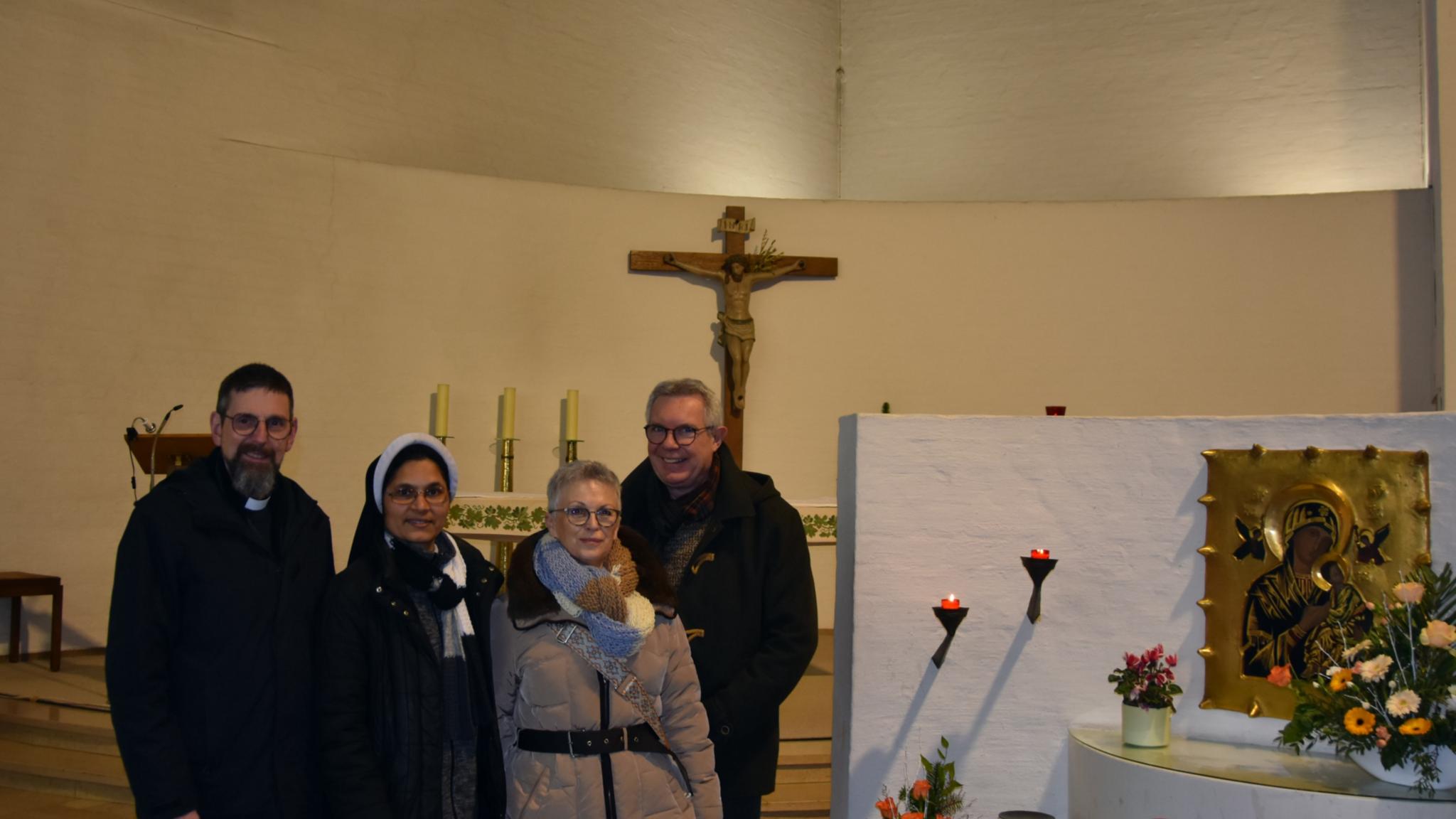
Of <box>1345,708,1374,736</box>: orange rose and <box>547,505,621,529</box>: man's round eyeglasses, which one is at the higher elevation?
<box>547,505,621,529</box>: man's round eyeglasses

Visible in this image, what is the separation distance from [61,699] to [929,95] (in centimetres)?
608

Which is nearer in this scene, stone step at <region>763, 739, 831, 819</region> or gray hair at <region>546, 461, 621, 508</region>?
gray hair at <region>546, 461, 621, 508</region>

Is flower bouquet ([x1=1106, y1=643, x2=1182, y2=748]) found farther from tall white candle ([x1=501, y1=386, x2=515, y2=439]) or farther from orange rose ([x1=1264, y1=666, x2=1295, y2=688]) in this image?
tall white candle ([x1=501, y1=386, x2=515, y2=439])

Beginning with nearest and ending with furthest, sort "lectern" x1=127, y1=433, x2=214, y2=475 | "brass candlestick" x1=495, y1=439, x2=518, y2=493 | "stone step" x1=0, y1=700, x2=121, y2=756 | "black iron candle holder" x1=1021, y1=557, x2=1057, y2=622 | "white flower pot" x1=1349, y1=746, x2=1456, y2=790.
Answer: "white flower pot" x1=1349, y1=746, x2=1456, y2=790 < "black iron candle holder" x1=1021, y1=557, x2=1057, y2=622 < "stone step" x1=0, y1=700, x2=121, y2=756 < "lectern" x1=127, y1=433, x2=214, y2=475 < "brass candlestick" x1=495, y1=439, x2=518, y2=493

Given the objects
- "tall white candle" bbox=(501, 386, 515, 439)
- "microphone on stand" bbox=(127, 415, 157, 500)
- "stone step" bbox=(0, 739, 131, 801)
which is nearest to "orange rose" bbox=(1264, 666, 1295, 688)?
"stone step" bbox=(0, 739, 131, 801)

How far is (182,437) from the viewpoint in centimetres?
507

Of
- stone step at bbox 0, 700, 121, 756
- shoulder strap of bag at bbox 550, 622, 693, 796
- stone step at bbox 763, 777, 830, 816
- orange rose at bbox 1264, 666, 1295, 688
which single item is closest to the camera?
shoulder strap of bag at bbox 550, 622, 693, 796

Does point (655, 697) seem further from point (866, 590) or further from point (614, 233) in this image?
point (614, 233)

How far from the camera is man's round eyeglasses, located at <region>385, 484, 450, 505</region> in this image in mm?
2129

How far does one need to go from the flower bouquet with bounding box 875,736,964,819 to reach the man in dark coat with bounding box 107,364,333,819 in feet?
4.84

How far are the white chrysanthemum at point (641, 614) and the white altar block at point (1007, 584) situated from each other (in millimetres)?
1120

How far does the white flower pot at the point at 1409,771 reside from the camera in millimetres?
2531

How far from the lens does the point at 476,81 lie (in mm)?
7238

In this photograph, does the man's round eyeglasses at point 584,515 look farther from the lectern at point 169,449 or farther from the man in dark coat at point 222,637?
the lectern at point 169,449
